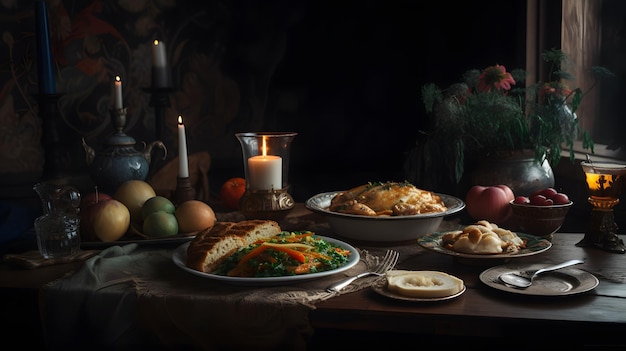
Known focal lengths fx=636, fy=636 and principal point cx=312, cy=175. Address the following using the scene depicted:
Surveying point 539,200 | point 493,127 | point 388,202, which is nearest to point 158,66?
point 388,202

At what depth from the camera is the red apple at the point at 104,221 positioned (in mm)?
1792

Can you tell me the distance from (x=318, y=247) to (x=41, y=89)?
52.5 inches

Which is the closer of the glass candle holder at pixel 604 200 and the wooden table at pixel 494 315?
the wooden table at pixel 494 315

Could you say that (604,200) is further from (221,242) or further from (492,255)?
(221,242)

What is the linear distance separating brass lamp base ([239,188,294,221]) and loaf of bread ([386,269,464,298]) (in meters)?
0.57

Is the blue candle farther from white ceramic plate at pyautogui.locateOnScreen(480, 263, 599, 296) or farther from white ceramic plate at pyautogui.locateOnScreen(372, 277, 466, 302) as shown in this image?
white ceramic plate at pyautogui.locateOnScreen(480, 263, 599, 296)

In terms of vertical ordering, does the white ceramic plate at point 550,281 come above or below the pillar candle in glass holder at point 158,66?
below

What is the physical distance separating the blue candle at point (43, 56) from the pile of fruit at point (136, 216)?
2.02 ft

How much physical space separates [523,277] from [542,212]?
377mm

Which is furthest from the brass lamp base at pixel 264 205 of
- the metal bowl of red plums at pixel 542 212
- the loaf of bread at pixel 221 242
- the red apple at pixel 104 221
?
the metal bowl of red plums at pixel 542 212

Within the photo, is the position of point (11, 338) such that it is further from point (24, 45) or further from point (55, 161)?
→ point (24, 45)

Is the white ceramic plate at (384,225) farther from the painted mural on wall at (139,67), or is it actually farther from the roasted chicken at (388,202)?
the painted mural on wall at (139,67)

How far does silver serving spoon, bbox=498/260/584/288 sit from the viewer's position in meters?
1.38

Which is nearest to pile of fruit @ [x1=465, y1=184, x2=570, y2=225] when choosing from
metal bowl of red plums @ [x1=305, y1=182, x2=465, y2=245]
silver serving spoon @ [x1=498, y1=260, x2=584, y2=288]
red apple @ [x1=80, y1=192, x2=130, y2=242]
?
metal bowl of red plums @ [x1=305, y1=182, x2=465, y2=245]
